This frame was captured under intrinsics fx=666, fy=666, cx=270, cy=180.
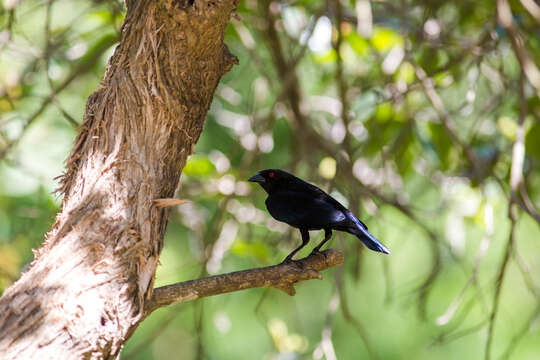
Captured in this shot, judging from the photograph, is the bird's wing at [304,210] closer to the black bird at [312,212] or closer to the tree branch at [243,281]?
the black bird at [312,212]

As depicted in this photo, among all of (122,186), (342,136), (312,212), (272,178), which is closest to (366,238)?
(312,212)

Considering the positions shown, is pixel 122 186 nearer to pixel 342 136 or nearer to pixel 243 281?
pixel 243 281

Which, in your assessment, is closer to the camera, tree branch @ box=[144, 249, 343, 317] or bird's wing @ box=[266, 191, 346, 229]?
tree branch @ box=[144, 249, 343, 317]

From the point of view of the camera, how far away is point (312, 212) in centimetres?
304

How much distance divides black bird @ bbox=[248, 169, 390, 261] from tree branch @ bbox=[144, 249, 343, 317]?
0.44ft

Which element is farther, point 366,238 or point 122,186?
point 366,238

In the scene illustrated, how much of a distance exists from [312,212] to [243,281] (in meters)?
0.65

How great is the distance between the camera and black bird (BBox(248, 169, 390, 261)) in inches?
116

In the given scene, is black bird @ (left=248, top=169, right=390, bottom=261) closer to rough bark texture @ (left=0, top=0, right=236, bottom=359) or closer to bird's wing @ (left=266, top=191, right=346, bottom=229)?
bird's wing @ (left=266, top=191, right=346, bottom=229)

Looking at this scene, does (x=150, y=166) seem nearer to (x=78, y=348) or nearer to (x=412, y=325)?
(x=78, y=348)

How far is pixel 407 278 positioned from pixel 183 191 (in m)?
5.39

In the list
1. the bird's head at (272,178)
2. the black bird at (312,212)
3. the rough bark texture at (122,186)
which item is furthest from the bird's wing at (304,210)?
the rough bark texture at (122,186)

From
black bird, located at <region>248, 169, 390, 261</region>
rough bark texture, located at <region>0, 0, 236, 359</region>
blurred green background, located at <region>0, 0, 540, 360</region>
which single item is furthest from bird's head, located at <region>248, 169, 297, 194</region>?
rough bark texture, located at <region>0, 0, 236, 359</region>

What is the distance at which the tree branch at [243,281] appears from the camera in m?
2.38
